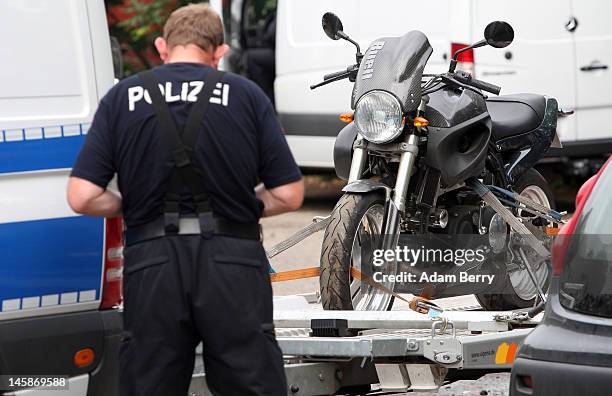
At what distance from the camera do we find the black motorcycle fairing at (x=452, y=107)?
6.28m

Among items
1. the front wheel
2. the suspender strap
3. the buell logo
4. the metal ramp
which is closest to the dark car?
the metal ramp

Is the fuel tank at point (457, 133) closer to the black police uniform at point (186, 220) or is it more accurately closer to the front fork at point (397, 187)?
the front fork at point (397, 187)

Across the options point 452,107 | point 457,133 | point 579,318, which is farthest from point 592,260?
point 452,107

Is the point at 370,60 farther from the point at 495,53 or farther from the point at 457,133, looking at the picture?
the point at 495,53

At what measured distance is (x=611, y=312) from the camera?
4262 millimetres

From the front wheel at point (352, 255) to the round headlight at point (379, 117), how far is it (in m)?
0.27

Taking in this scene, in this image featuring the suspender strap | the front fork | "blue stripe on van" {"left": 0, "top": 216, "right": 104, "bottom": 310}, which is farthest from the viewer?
the front fork

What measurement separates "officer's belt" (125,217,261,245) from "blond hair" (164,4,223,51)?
0.56m

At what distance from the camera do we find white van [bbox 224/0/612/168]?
11172 millimetres

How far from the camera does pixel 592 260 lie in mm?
4387

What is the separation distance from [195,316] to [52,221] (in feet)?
2.88

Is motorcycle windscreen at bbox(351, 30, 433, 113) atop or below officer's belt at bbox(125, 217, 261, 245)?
atop

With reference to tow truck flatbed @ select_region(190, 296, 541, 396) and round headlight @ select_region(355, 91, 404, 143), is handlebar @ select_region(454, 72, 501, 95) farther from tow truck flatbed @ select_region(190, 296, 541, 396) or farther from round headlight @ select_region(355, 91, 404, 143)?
tow truck flatbed @ select_region(190, 296, 541, 396)

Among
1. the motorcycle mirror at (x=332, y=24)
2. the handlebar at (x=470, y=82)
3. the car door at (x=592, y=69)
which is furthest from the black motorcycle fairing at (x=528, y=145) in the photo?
the car door at (x=592, y=69)
